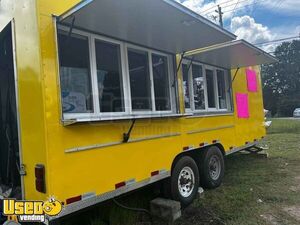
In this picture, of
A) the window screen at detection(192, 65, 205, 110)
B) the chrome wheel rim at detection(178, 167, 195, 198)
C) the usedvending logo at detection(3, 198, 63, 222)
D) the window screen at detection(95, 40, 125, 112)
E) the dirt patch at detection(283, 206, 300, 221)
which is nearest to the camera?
the usedvending logo at detection(3, 198, 63, 222)

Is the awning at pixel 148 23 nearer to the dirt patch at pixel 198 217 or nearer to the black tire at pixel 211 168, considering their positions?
the black tire at pixel 211 168

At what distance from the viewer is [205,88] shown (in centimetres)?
661

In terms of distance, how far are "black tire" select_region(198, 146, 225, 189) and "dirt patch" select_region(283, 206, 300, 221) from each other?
1.48 meters

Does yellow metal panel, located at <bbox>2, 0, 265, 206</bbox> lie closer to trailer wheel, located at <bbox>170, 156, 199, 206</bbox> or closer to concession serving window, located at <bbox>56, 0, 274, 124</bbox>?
concession serving window, located at <bbox>56, 0, 274, 124</bbox>

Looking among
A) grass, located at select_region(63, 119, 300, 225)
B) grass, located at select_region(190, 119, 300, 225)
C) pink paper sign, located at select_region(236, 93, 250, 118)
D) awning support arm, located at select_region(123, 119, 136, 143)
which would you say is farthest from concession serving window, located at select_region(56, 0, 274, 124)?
pink paper sign, located at select_region(236, 93, 250, 118)

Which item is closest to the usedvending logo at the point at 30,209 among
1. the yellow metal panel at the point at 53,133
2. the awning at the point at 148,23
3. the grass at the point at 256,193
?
the yellow metal panel at the point at 53,133

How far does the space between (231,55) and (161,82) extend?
1.83 metres

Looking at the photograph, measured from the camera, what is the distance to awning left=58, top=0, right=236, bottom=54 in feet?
11.4

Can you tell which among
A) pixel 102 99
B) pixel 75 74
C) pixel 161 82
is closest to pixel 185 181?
pixel 161 82

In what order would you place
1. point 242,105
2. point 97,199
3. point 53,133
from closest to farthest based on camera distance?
point 53,133
point 97,199
point 242,105

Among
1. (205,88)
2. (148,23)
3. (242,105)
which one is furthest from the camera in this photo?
(242,105)

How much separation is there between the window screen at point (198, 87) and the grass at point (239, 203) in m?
1.70

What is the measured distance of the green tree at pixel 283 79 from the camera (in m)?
55.7

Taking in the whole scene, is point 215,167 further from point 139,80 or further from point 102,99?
point 102,99
